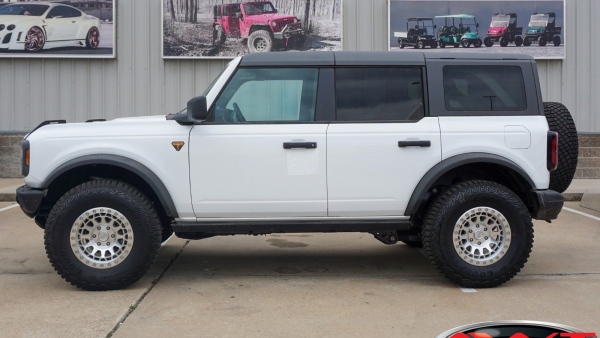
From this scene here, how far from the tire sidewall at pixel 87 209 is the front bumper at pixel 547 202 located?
3227 millimetres

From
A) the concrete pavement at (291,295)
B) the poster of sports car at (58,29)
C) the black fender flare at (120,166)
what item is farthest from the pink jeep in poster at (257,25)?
the black fender flare at (120,166)

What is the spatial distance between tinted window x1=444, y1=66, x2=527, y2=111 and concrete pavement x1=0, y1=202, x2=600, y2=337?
60.4 inches

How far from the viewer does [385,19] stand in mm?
17000

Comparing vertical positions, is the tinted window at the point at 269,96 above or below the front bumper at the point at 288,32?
below

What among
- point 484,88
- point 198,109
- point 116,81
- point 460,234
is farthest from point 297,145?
point 116,81

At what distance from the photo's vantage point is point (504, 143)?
6.78 meters

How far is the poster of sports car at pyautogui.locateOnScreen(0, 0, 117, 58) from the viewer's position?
16703 millimetres

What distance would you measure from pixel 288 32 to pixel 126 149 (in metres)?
10.6

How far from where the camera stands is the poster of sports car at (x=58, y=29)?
1670 centimetres

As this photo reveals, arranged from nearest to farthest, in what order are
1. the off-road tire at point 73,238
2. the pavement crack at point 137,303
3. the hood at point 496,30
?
1. the pavement crack at point 137,303
2. the off-road tire at point 73,238
3. the hood at point 496,30

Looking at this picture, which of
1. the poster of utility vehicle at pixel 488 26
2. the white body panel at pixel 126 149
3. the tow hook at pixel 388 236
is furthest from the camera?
the poster of utility vehicle at pixel 488 26

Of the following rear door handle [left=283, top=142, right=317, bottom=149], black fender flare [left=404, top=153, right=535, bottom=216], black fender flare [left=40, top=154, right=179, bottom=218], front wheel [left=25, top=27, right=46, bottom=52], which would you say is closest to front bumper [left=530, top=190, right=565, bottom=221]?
black fender flare [left=404, top=153, right=535, bottom=216]

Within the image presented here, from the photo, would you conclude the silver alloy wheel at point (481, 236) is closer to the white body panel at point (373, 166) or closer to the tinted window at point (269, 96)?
the white body panel at point (373, 166)

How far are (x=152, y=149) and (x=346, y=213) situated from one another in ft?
5.56
